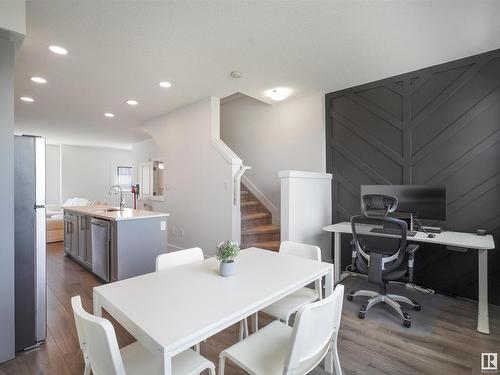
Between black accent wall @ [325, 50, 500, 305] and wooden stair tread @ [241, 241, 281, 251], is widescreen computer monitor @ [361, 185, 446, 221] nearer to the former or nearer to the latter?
black accent wall @ [325, 50, 500, 305]

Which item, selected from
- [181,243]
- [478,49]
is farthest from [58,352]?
[478,49]

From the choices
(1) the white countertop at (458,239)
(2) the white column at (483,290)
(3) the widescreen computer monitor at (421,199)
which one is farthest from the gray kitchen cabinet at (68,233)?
(2) the white column at (483,290)

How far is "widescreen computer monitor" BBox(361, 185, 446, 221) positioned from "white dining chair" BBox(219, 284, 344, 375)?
2.12 metres

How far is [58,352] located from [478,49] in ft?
15.1

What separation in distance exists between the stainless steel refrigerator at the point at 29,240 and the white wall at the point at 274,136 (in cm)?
318

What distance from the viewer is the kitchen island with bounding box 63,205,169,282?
10.1 feet

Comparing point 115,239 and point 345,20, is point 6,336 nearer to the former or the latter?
point 115,239

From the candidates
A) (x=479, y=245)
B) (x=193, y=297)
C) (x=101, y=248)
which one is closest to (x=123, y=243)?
(x=101, y=248)

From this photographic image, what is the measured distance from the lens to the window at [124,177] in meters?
9.22

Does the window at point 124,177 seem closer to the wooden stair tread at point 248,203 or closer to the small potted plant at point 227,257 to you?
the wooden stair tread at point 248,203

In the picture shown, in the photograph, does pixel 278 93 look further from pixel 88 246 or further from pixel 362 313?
pixel 88 246

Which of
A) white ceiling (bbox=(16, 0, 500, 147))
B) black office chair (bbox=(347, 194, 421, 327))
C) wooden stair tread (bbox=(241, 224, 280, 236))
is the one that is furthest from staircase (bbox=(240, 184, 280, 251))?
white ceiling (bbox=(16, 0, 500, 147))

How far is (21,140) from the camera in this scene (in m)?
1.96

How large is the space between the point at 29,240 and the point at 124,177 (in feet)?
26.3
